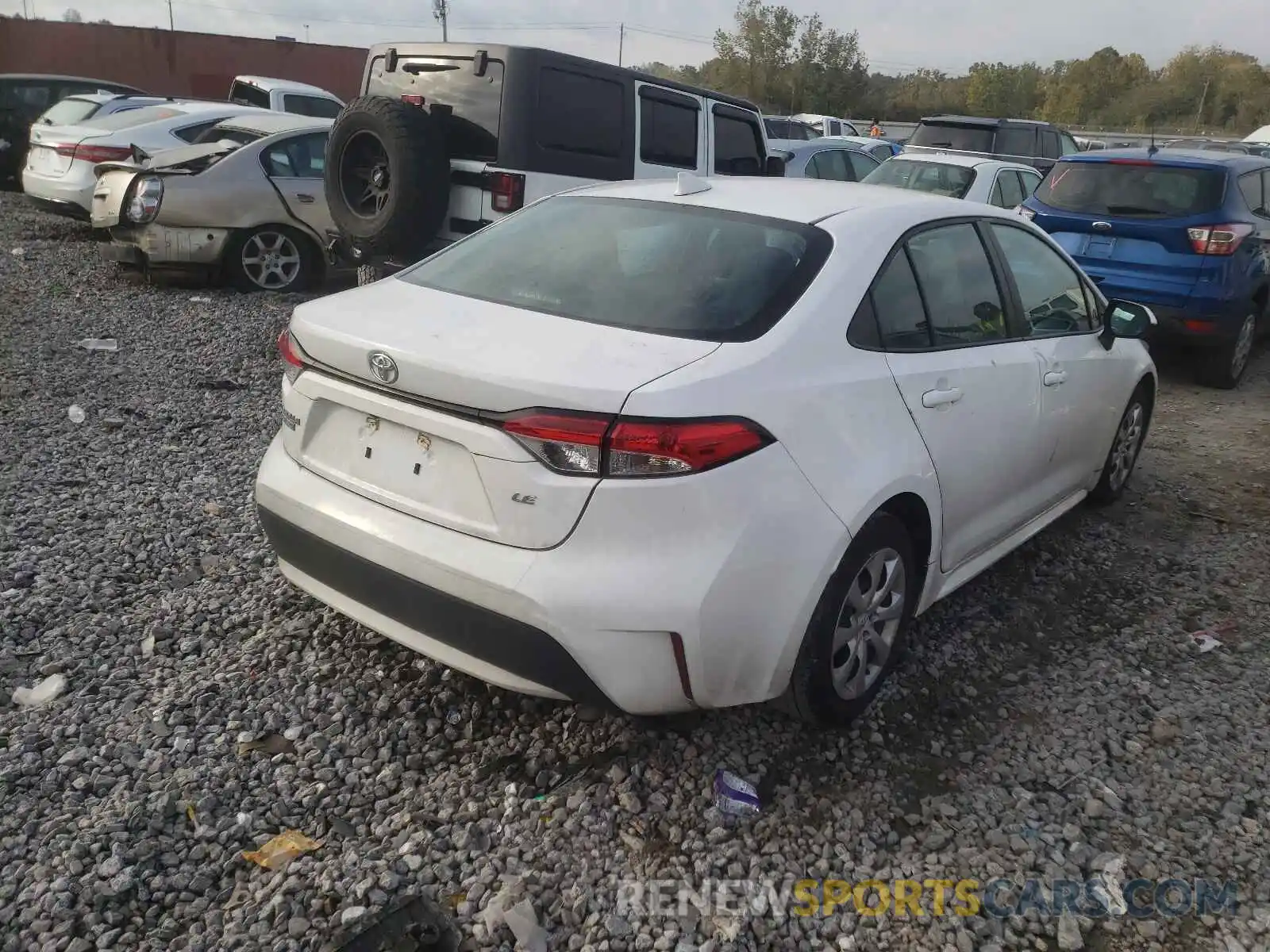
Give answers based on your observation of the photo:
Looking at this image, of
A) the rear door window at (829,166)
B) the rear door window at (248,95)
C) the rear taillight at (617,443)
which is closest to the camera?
the rear taillight at (617,443)

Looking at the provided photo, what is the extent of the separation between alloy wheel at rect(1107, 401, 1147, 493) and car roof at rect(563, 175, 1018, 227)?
1.84 metres

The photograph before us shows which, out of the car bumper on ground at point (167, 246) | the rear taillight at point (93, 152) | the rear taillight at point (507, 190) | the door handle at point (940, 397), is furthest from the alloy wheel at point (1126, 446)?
the rear taillight at point (93, 152)

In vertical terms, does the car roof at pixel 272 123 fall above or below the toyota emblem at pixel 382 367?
above

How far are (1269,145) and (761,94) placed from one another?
3433 centimetres

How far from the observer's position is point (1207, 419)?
7.03 meters

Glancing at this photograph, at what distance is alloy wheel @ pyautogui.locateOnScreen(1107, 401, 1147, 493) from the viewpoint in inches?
198

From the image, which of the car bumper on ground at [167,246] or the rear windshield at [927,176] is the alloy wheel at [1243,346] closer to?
the rear windshield at [927,176]

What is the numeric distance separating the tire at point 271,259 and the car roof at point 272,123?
0.97 metres

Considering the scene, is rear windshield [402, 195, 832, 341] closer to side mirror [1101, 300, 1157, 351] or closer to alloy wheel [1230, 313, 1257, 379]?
side mirror [1101, 300, 1157, 351]

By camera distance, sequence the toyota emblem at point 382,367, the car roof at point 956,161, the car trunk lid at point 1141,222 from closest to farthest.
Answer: the toyota emblem at point 382,367
the car trunk lid at point 1141,222
the car roof at point 956,161

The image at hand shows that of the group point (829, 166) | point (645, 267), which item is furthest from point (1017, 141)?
point (645, 267)

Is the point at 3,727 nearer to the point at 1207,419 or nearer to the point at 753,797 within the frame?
the point at 753,797

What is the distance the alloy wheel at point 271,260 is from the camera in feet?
28.3

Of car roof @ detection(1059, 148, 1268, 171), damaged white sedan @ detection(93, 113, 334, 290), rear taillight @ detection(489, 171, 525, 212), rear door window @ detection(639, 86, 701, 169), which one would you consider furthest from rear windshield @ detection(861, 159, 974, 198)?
damaged white sedan @ detection(93, 113, 334, 290)
